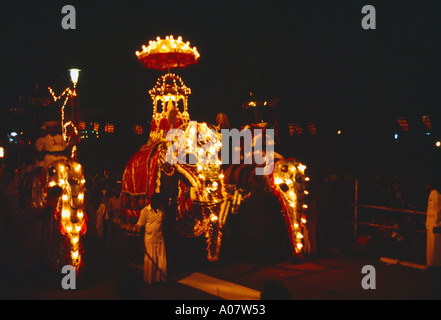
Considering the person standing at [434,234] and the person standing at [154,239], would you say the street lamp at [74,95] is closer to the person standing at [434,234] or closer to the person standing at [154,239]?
the person standing at [154,239]

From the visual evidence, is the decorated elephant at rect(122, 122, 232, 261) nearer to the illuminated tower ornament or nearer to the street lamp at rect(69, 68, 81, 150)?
the illuminated tower ornament

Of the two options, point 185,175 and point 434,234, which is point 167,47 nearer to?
point 185,175

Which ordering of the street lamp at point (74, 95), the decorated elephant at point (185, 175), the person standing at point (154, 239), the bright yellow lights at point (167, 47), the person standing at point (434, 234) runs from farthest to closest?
the bright yellow lights at point (167, 47), the person standing at point (434, 234), the decorated elephant at point (185, 175), the street lamp at point (74, 95), the person standing at point (154, 239)

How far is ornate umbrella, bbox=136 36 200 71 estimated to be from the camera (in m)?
A: 8.91

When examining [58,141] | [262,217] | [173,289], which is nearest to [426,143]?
[262,217]

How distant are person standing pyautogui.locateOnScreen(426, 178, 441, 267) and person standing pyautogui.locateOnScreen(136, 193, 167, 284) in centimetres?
433

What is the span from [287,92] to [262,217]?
3832 mm

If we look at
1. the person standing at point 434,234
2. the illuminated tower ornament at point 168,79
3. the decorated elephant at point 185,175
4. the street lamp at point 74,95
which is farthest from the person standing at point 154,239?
the person standing at point 434,234

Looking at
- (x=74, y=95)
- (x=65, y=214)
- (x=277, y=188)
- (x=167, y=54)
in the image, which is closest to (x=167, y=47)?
(x=167, y=54)

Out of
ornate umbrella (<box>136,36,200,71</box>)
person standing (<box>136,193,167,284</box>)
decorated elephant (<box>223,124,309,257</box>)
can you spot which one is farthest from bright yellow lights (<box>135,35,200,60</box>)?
person standing (<box>136,193,167,284</box>)

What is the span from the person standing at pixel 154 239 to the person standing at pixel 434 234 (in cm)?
433

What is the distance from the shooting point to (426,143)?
49.4 ft

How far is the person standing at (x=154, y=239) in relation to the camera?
7656 mm

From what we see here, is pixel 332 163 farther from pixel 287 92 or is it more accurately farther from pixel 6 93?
pixel 6 93
